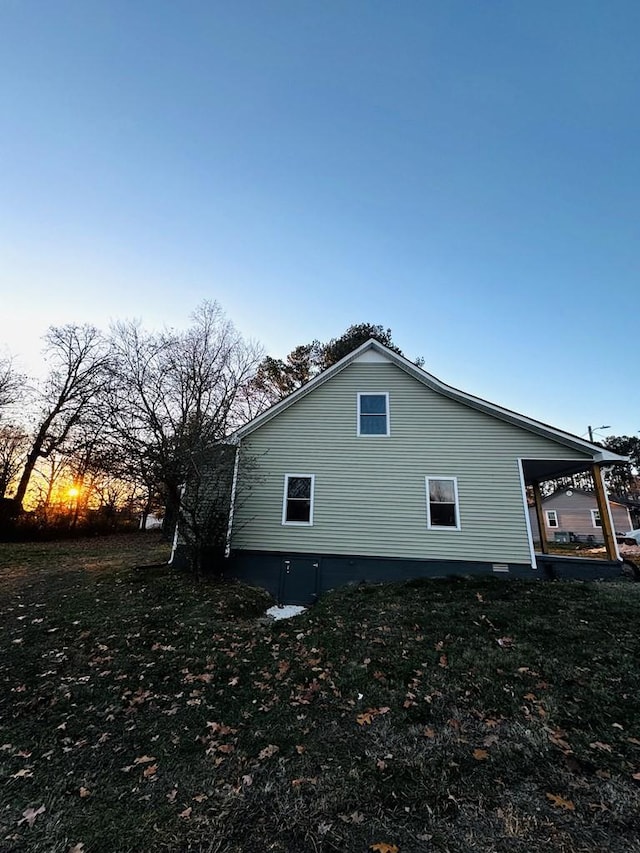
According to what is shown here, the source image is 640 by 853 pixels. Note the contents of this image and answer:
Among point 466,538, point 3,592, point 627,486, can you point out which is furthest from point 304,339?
point 627,486

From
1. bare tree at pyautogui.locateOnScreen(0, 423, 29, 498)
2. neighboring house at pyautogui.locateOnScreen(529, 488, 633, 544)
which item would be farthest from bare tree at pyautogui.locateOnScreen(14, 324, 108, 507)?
neighboring house at pyautogui.locateOnScreen(529, 488, 633, 544)

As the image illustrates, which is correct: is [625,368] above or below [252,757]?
above

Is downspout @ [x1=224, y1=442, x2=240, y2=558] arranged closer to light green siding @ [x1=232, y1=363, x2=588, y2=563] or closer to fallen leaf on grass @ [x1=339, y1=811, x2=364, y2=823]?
light green siding @ [x1=232, y1=363, x2=588, y2=563]

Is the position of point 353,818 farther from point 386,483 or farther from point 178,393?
point 178,393

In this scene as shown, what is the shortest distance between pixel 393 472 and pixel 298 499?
10.4 feet

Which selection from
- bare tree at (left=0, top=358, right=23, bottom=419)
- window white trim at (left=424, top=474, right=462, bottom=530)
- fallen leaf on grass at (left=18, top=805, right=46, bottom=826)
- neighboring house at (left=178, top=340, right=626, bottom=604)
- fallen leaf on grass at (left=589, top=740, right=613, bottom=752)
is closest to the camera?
fallen leaf on grass at (left=18, top=805, right=46, bottom=826)

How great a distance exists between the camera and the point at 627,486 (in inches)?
2201

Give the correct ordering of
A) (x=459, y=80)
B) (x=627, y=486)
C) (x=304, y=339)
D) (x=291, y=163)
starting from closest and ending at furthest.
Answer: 1. (x=459, y=80)
2. (x=291, y=163)
3. (x=304, y=339)
4. (x=627, y=486)

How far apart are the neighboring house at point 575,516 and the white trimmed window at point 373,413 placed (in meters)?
33.8

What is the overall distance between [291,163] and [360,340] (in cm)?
1094

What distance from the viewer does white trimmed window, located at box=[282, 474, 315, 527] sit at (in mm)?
11516

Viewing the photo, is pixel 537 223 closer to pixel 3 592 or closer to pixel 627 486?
pixel 3 592

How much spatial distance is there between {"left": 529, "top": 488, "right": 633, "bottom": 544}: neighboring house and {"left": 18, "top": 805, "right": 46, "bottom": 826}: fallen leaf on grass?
140 feet

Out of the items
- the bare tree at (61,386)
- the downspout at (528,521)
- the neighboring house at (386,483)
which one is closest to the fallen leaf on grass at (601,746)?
the neighboring house at (386,483)
